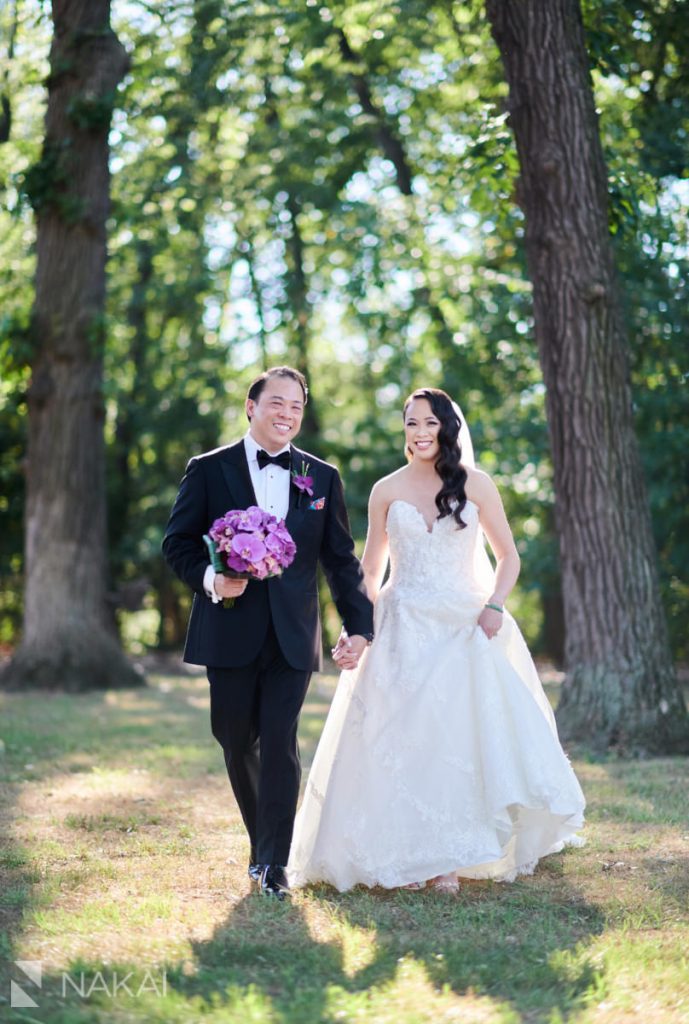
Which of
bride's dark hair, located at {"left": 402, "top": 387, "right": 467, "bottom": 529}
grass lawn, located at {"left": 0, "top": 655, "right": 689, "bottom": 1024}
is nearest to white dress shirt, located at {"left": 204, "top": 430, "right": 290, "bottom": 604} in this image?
bride's dark hair, located at {"left": 402, "top": 387, "right": 467, "bottom": 529}

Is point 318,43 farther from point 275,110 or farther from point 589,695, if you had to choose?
point 589,695

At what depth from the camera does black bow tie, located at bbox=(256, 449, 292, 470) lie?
4.91 metres

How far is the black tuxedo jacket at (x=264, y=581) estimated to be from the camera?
15.6 ft

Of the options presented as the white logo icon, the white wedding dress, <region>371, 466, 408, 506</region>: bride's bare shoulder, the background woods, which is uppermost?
the background woods

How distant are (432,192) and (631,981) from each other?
14.9 m

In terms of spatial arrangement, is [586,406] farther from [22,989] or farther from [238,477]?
[22,989]

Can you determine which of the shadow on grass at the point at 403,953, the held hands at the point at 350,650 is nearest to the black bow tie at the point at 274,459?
the held hands at the point at 350,650

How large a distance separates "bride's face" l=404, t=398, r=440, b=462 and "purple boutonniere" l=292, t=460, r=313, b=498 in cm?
58

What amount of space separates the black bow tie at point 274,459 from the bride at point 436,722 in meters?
0.62

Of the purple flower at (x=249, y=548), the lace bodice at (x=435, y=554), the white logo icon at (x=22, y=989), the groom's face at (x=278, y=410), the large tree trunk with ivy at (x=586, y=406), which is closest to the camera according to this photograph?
the white logo icon at (x=22, y=989)

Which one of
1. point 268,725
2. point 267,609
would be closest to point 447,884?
point 268,725

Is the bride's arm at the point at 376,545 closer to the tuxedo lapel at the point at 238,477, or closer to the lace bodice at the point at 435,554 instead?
the lace bodice at the point at 435,554

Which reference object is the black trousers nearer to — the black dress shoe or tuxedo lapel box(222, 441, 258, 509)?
Answer: the black dress shoe

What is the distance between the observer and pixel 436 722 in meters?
4.88
